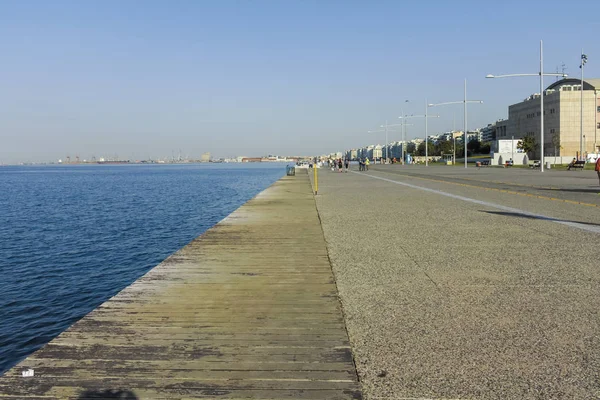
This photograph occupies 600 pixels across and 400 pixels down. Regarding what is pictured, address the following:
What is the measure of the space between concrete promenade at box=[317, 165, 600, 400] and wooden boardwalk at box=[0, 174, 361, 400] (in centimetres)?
35

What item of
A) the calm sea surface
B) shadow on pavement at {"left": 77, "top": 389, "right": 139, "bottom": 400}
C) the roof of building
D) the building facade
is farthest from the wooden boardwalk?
the roof of building

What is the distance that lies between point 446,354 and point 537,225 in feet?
30.0

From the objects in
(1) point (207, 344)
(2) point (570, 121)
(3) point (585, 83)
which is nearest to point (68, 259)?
(1) point (207, 344)

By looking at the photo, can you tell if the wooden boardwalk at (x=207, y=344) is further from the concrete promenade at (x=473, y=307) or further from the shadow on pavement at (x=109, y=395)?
the concrete promenade at (x=473, y=307)

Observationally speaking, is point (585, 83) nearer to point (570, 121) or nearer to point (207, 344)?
point (570, 121)

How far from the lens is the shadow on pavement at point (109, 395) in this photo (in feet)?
11.6

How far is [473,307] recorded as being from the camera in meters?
5.69

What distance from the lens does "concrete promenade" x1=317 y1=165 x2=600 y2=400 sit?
3.77m

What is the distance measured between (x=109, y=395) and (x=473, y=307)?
391cm

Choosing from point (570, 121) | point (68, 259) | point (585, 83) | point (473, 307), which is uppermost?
point (585, 83)

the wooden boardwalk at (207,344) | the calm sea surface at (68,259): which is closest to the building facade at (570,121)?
the calm sea surface at (68,259)

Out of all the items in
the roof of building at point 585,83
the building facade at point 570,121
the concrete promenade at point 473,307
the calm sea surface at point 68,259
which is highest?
the roof of building at point 585,83

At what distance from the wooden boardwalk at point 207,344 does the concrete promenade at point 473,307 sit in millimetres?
353

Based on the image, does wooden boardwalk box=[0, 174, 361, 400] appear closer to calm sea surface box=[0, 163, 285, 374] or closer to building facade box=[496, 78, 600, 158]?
calm sea surface box=[0, 163, 285, 374]
